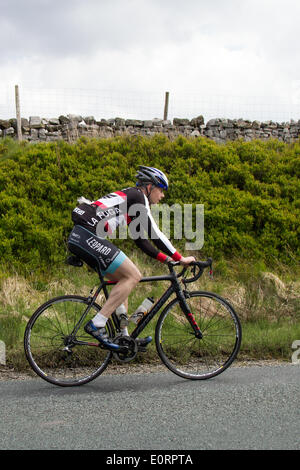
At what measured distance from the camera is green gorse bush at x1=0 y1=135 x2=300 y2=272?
416 inches

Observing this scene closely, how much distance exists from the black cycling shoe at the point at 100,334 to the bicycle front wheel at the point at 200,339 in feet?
1.48

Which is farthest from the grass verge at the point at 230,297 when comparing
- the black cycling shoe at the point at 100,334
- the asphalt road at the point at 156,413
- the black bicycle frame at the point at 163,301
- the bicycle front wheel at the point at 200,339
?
the black cycling shoe at the point at 100,334

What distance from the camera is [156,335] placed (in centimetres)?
532

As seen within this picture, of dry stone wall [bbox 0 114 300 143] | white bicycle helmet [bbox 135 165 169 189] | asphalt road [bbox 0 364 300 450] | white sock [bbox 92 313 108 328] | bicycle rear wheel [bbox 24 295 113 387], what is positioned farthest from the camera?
dry stone wall [bbox 0 114 300 143]

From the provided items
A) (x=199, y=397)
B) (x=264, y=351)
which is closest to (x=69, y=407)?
(x=199, y=397)

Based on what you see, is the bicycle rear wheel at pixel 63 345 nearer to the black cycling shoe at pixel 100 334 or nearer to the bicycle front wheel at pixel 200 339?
the black cycling shoe at pixel 100 334

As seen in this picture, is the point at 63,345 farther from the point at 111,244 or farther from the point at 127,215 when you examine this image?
the point at 127,215

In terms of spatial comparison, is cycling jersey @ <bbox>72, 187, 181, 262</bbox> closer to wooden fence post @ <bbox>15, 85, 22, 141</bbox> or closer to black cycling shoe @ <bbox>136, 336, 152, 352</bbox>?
black cycling shoe @ <bbox>136, 336, 152, 352</bbox>

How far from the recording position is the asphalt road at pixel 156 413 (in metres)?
3.86

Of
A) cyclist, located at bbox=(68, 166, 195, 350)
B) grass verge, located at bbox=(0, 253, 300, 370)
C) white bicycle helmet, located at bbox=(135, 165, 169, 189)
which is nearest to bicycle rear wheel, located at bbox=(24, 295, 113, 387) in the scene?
cyclist, located at bbox=(68, 166, 195, 350)

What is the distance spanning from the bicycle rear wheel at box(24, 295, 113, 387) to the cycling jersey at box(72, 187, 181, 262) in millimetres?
733

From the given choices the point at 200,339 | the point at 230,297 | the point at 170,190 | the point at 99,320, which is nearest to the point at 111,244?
the point at 99,320

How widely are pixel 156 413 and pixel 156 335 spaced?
1.01m

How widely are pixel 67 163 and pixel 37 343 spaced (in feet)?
20.9
